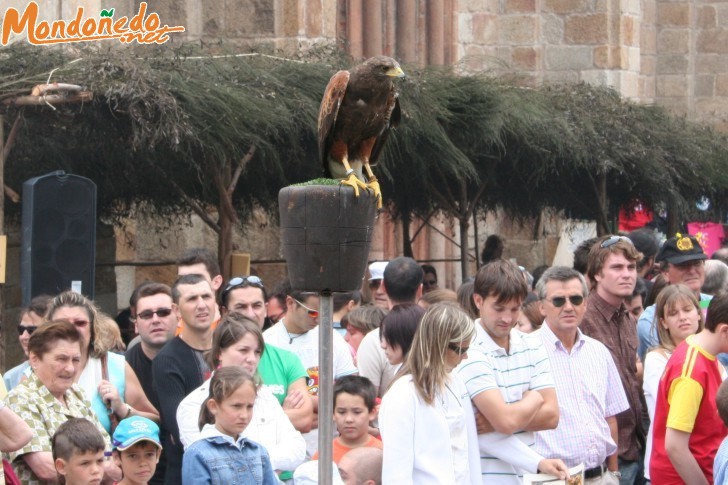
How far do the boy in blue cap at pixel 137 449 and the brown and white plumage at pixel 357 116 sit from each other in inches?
47.8

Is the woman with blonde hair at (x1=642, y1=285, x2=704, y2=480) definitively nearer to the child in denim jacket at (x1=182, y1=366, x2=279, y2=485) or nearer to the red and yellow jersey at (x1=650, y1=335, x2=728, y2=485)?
the red and yellow jersey at (x1=650, y1=335, x2=728, y2=485)

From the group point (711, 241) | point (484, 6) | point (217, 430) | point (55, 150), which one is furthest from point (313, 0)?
point (217, 430)

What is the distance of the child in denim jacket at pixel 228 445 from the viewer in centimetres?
519

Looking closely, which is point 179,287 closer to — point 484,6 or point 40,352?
point 40,352

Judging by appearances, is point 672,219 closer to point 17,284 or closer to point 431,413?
point 17,284

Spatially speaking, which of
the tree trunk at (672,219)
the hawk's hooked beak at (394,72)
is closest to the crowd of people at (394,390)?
the hawk's hooked beak at (394,72)

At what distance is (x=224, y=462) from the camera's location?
5.21m

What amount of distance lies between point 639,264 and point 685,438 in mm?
4745

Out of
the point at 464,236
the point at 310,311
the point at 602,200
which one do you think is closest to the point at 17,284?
the point at 464,236

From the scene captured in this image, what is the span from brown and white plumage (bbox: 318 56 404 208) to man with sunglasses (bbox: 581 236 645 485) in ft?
6.94

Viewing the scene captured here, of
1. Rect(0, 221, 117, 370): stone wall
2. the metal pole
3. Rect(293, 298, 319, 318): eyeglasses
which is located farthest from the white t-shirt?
Rect(0, 221, 117, 370): stone wall

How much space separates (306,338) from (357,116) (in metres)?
1.72

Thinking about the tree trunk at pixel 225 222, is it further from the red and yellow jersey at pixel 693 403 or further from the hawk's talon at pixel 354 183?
the hawk's talon at pixel 354 183

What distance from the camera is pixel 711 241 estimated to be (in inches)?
742
